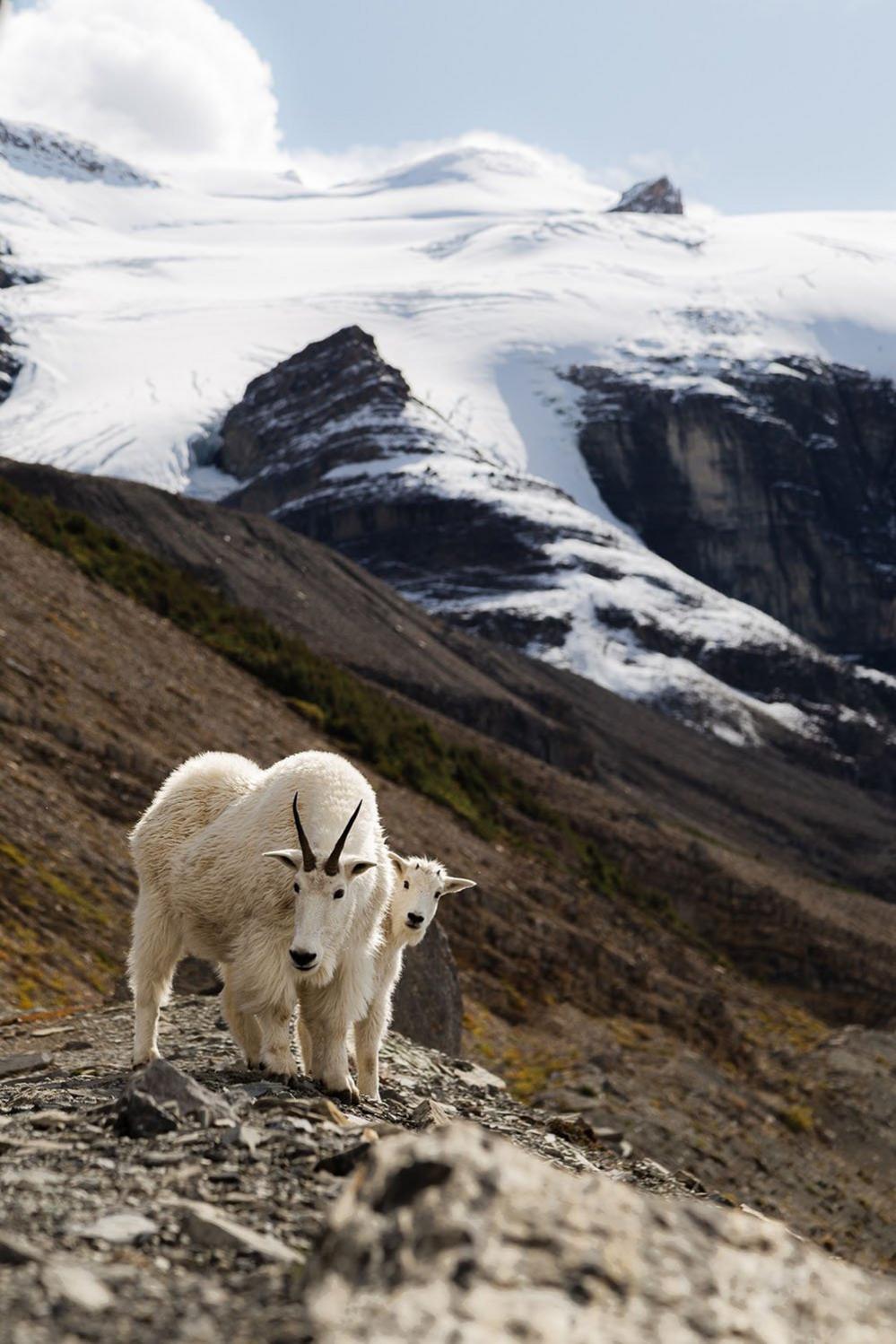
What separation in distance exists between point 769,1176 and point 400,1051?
11.4 meters

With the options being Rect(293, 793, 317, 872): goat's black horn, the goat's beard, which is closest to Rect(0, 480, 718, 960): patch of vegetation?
the goat's beard

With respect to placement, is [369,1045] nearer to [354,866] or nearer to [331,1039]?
[331,1039]

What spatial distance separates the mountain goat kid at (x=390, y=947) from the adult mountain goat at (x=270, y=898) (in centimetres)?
32

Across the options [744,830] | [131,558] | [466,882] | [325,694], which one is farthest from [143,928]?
[744,830]

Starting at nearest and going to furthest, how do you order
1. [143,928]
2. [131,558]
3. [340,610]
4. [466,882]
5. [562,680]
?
[143,928], [466,882], [131,558], [340,610], [562,680]

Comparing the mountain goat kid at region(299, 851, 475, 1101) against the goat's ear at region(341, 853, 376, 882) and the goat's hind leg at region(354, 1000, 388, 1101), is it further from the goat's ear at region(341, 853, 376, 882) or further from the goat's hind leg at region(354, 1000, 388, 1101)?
the goat's ear at region(341, 853, 376, 882)

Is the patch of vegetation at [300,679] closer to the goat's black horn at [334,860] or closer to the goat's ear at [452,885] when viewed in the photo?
the goat's ear at [452,885]

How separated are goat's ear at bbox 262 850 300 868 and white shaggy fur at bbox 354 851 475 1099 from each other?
158 cm

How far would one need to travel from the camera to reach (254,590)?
102750mm

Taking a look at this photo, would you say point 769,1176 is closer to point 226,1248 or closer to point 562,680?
point 226,1248

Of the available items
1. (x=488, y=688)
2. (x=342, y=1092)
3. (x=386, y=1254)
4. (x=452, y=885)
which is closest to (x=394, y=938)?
(x=452, y=885)

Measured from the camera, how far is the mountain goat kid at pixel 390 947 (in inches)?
456

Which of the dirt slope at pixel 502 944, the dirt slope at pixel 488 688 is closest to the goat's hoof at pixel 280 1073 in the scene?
the dirt slope at pixel 502 944

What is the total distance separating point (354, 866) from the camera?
9.94 metres
